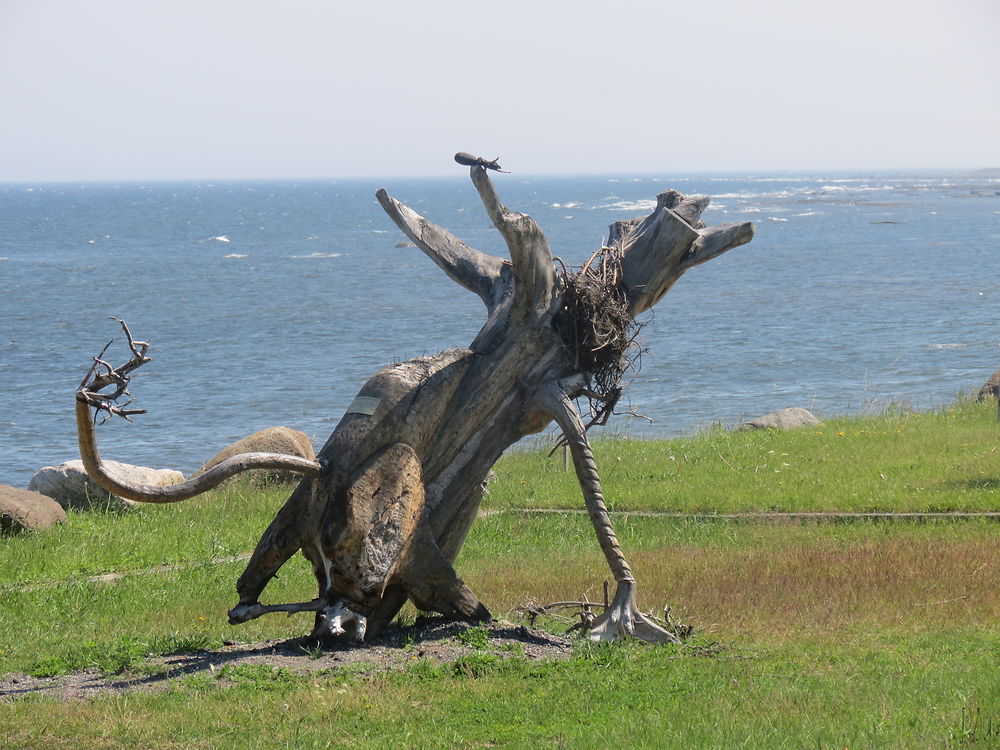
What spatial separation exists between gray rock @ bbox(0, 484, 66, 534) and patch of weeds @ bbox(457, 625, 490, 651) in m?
8.70

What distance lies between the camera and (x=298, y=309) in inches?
2306

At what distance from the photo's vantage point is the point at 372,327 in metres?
52.3

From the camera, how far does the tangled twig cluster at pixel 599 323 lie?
9773 mm

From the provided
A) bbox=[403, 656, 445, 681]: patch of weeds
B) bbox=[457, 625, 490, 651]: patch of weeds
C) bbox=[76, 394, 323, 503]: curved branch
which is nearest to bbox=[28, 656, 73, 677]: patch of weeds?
bbox=[76, 394, 323, 503]: curved branch

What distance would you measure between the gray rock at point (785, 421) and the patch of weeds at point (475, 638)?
15753 millimetres

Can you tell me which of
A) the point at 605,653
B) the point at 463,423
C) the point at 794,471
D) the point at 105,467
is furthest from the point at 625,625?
the point at 794,471

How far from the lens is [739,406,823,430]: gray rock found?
958 inches

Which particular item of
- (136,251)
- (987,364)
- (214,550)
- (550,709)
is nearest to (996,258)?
(987,364)

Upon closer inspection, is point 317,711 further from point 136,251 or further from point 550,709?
point 136,251

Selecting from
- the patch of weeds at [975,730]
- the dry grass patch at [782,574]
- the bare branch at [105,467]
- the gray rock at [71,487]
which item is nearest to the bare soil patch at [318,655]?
the bare branch at [105,467]

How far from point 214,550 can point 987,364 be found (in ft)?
99.8

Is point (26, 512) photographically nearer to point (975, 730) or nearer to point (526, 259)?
point (526, 259)

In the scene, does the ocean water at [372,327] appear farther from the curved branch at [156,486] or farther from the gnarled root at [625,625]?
the curved branch at [156,486]

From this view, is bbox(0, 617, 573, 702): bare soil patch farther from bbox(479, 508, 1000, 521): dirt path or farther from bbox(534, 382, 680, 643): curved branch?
bbox(479, 508, 1000, 521): dirt path
